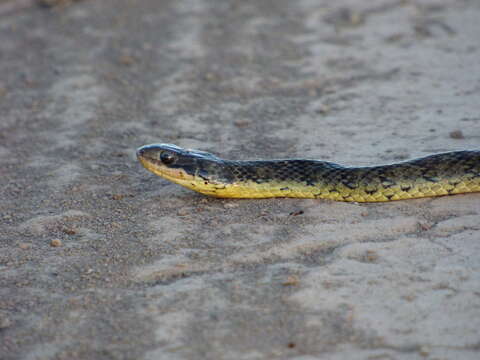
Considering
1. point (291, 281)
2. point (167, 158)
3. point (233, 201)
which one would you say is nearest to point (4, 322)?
point (291, 281)

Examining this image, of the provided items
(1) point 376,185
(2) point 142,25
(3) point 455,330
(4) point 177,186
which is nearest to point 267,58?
(2) point 142,25

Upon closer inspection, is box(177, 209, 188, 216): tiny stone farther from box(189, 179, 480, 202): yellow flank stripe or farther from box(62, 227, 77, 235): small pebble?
box(62, 227, 77, 235): small pebble

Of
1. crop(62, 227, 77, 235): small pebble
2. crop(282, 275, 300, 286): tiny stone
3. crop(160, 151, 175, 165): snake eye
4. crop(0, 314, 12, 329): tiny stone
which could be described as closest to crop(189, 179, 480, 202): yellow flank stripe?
crop(160, 151, 175, 165): snake eye

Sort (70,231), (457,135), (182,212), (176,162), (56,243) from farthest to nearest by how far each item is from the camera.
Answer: (457,135), (176,162), (182,212), (70,231), (56,243)

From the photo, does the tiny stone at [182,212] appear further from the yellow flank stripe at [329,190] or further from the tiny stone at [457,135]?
the tiny stone at [457,135]

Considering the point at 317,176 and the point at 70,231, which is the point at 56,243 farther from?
the point at 317,176

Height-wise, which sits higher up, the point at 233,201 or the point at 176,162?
the point at 176,162

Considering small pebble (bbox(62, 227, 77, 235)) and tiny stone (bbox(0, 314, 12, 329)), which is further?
small pebble (bbox(62, 227, 77, 235))

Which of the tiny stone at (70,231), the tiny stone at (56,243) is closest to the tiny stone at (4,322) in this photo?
the tiny stone at (56,243)

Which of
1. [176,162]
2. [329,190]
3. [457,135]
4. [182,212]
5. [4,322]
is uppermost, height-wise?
[457,135]
